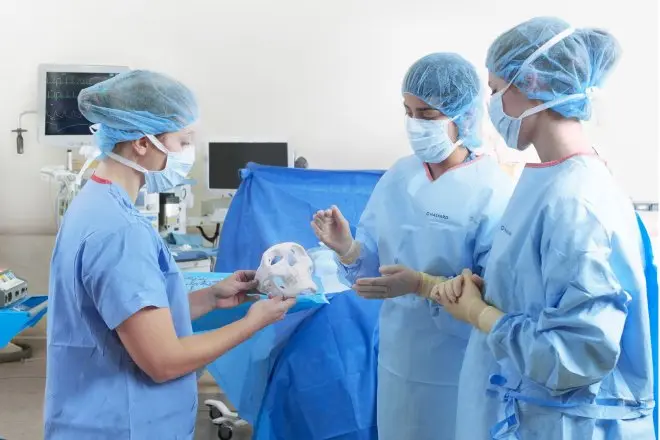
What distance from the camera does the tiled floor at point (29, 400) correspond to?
9.99 ft

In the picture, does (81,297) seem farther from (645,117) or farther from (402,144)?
(645,117)

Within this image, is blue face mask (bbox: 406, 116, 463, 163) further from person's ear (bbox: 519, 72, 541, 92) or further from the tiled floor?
the tiled floor

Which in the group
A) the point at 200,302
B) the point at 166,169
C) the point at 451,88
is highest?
the point at 451,88

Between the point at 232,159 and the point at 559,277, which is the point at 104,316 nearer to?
the point at 559,277

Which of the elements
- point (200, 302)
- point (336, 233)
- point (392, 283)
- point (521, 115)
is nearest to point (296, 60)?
point (336, 233)

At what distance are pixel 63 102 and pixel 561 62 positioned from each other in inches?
120

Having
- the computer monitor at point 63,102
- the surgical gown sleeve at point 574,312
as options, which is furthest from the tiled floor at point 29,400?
the surgical gown sleeve at point 574,312

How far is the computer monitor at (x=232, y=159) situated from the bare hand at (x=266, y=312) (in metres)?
2.35

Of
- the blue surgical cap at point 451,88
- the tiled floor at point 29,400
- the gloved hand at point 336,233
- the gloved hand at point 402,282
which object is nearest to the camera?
the gloved hand at point 402,282

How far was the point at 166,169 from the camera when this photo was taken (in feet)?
4.83

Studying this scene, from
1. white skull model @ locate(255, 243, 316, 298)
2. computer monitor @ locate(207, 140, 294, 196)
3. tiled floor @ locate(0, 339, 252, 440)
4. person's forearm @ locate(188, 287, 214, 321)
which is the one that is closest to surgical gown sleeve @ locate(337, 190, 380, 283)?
white skull model @ locate(255, 243, 316, 298)

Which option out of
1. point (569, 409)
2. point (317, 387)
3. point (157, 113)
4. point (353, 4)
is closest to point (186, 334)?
point (157, 113)

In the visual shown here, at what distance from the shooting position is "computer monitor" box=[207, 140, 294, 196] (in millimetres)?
3814

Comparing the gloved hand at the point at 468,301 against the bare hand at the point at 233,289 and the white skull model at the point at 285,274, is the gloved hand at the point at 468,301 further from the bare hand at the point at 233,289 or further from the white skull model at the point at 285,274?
the bare hand at the point at 233,289
